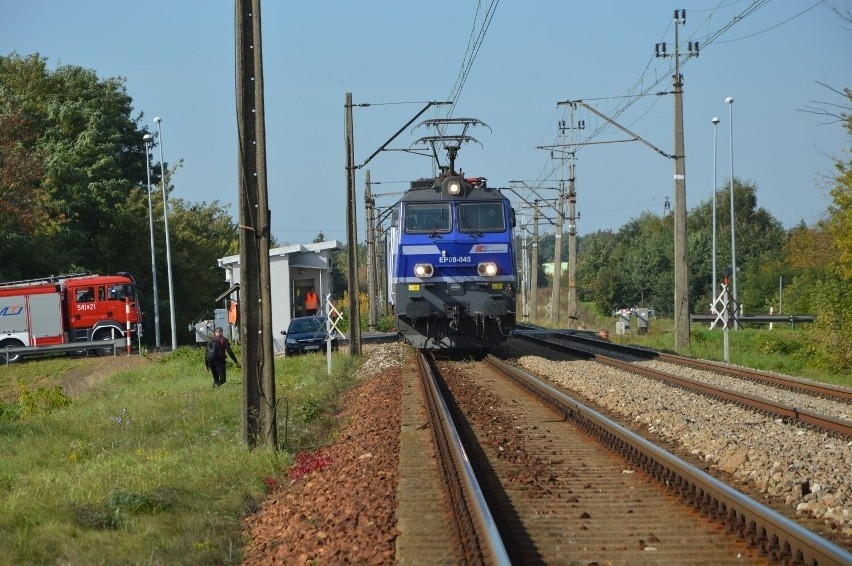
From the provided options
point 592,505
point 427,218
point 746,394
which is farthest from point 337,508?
point 427,218

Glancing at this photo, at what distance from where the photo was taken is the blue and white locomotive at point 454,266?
21344 millimetres

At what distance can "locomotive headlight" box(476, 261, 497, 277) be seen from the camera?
70.5 feet

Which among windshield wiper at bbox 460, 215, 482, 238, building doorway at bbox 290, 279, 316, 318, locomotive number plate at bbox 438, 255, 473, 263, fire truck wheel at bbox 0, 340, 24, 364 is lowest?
fire truck wheel at bbox 0, 340, 24, 364

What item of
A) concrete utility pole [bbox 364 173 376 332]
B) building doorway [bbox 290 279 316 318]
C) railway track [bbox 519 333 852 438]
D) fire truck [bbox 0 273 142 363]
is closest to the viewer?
railway track [bbox 519 333 852 438]

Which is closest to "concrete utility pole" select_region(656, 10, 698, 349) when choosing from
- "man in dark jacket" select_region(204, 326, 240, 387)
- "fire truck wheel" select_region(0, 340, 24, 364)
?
"man in dark jacket" select_region(204, 326, 240, 387)

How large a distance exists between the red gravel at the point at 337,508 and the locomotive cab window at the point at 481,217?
9.96 meters

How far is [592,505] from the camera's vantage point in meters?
7.76

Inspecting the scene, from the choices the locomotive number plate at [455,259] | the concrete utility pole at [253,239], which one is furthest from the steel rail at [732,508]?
the locomotive number plate at [455,259]

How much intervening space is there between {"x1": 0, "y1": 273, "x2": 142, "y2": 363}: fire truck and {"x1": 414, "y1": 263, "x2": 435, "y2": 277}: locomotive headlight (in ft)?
76.7

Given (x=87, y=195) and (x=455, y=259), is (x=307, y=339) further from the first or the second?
(x=87, y=195)

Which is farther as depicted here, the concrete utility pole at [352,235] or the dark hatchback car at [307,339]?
the dark hatchback car at [307,339]

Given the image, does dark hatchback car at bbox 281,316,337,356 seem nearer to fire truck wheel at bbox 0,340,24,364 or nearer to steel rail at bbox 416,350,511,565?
fire truck wheel at bbox 0,340,24,364

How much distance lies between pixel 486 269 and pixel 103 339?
1038 inches

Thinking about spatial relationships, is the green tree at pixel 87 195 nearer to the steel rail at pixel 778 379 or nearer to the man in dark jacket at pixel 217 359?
the man in dark jacket at pixel 217 359
